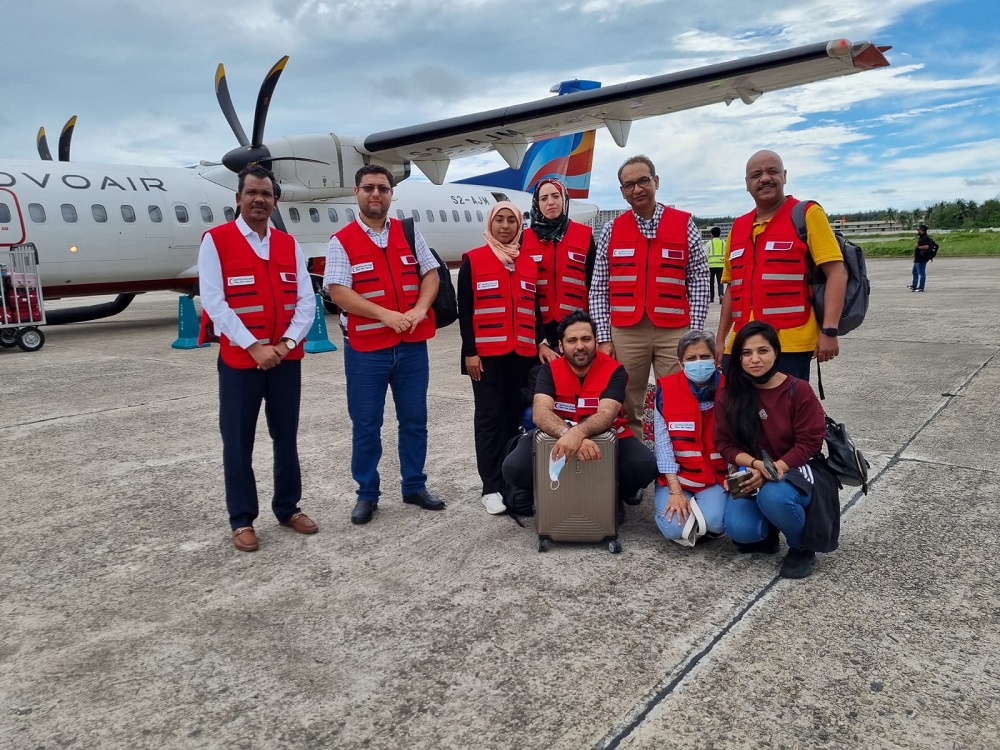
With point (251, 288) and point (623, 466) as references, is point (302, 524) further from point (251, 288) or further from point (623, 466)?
point (623, 466)

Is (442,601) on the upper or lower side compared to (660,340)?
lower

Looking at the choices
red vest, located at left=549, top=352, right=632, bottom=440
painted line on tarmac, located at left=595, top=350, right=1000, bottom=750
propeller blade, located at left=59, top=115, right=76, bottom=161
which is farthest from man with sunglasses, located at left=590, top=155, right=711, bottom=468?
propeller blade, located at left=59, top=115, right=76, bottom=161

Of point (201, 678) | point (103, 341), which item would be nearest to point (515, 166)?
point (103, 341)

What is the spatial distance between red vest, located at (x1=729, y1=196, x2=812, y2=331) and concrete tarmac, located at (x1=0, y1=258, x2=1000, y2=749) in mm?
1034

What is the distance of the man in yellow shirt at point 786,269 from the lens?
316 centimetres

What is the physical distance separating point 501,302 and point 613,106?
8780mm

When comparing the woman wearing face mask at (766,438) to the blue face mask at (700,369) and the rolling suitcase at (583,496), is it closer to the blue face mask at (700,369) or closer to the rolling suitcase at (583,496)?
the blue face mask at (700,369)

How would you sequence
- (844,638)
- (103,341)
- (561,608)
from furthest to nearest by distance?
(103,341) → (561,608) → (844,638)

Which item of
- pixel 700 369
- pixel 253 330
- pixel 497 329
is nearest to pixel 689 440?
pixel 700 369

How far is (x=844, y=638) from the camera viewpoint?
2.33m

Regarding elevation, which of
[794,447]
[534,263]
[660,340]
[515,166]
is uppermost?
[515,166]

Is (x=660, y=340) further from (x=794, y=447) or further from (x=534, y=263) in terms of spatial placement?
(x=794, y=447)

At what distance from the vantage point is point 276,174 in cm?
1256

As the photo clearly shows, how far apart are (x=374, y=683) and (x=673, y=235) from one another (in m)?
2.54
